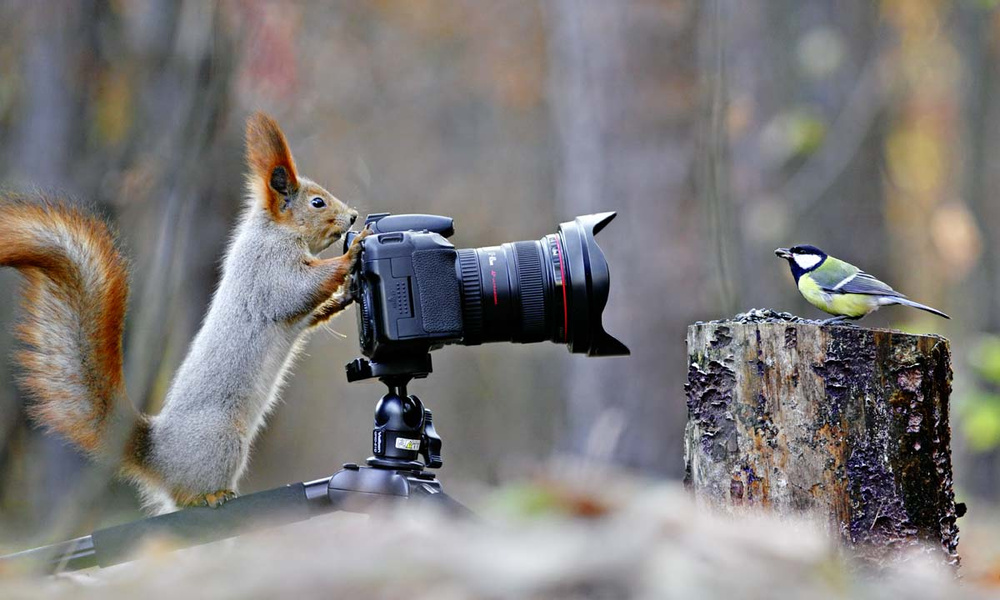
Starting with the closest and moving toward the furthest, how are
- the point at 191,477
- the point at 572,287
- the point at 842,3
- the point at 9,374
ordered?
1. the point at 572,287
2. the point at 191,477
3. the point at 9,374
4. the point at 842,3

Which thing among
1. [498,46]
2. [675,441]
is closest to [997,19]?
[498,46]

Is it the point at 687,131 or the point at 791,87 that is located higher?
the point at 791,87

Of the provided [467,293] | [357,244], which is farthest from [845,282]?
[357,244]

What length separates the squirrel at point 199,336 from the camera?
7.86 ft

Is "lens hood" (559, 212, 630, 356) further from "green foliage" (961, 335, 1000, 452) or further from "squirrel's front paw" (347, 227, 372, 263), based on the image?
"green foliage" (961, 335, 1000, 452)

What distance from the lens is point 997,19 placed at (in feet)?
30.1

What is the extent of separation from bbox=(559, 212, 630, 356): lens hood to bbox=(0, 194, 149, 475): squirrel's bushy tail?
106cm

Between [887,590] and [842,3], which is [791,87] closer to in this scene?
[842,3]

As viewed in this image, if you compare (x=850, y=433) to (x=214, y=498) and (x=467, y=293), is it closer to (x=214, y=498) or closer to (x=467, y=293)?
(x=467, y=293)

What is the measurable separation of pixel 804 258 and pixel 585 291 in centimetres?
55

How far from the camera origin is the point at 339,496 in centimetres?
225

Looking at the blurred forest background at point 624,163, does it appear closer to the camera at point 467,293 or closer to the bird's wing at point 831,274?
the camera at point 467,293

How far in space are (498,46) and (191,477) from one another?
9083 millimetres

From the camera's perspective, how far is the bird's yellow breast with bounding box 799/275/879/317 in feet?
7.70
